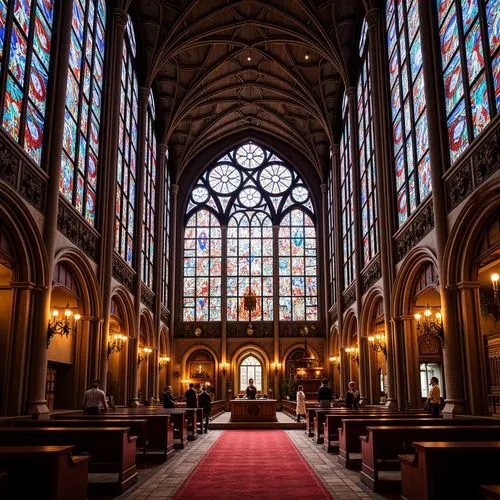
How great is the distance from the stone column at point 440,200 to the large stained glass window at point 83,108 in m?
9.62

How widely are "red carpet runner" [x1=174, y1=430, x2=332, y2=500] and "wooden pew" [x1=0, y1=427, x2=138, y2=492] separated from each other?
978 millimetres

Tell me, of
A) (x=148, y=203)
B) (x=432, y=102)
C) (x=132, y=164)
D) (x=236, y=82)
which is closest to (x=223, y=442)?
(x=432, y=102)

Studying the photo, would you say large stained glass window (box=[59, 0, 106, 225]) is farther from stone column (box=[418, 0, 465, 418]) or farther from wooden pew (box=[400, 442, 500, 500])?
wooden pew (box=[400, 442, 500, 500])

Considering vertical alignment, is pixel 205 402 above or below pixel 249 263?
below

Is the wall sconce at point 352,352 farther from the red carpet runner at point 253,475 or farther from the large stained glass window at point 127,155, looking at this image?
the red carpet runner at point 253,475

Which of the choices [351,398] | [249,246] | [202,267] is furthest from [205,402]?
[249,246]

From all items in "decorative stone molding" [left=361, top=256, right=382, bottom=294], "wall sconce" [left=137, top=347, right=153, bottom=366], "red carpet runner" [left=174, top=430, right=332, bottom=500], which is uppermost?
"decorative stone molding" [left=361, top=256, right=382, bottom=294]

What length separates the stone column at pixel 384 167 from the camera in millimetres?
18625

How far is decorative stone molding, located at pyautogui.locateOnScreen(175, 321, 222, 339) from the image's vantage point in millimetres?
35781

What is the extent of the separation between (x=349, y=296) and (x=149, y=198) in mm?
10758

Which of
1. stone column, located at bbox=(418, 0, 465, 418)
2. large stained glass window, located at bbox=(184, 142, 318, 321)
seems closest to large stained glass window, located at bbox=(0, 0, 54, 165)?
stone column, located at bbox=(418, 0, 465, 418)

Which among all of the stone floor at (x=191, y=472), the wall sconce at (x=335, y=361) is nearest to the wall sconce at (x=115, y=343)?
the stone floor at (x=191, y=472)

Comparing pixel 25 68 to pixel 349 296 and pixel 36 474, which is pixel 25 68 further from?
pixel 349 296

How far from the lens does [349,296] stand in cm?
2747
